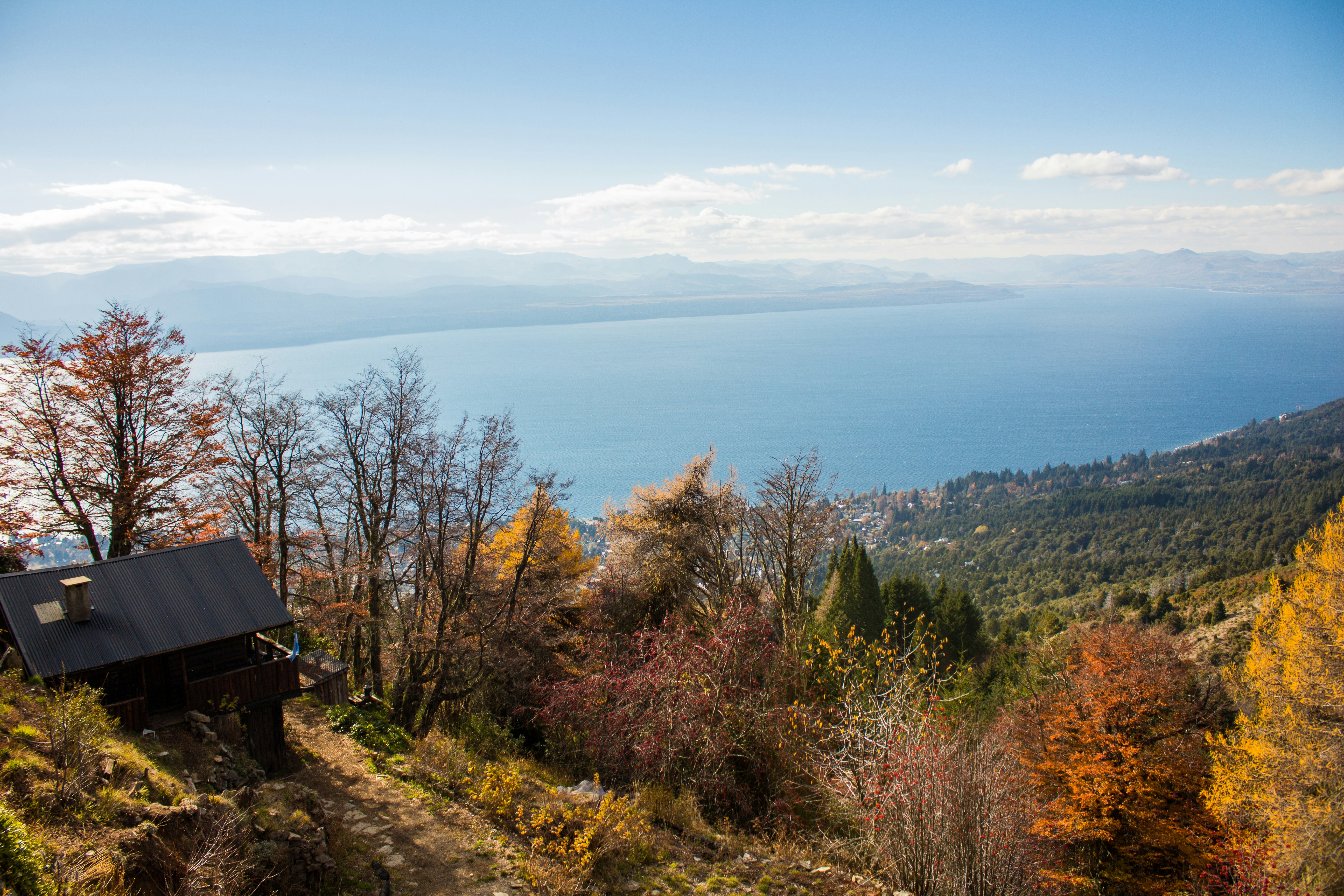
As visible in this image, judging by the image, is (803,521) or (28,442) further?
(803,521)

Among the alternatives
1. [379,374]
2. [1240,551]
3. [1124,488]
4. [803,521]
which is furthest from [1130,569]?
[379,374]

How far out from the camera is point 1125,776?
15.8m

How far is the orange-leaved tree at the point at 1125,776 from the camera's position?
15969 millimetres

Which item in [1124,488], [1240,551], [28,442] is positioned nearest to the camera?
[28,442]

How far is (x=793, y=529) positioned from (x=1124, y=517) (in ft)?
347

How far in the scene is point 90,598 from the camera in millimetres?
10570

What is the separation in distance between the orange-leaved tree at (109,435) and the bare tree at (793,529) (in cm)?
1672

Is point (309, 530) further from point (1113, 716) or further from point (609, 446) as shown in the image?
point (609, 446)

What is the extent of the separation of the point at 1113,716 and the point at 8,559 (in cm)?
2505

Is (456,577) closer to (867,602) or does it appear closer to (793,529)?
(793,529)

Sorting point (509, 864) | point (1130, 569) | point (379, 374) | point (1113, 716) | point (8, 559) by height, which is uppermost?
point (379, 374)

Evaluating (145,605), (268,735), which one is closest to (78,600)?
(145,605)

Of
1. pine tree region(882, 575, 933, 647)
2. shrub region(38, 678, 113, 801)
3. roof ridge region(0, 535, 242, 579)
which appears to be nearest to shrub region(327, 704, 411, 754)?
roof ridge region(0, 535, 242, 579)

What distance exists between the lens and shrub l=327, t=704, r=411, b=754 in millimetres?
13680
